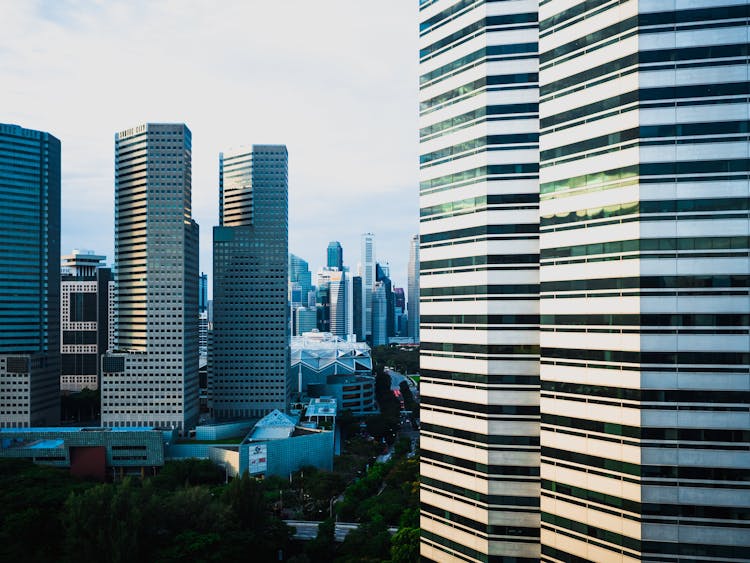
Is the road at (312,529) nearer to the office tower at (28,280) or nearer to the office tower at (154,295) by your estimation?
the office tower at (154,295)

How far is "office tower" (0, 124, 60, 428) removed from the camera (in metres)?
171

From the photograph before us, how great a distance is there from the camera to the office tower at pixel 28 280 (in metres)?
171

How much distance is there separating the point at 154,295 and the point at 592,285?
462 ft

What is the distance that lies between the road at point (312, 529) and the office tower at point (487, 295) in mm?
37202

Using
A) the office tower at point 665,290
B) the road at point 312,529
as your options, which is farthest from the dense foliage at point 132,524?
the office tower at point 665,290

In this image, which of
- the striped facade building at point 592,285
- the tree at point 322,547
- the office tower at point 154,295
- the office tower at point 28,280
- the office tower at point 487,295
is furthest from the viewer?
the office tower at point 28,280

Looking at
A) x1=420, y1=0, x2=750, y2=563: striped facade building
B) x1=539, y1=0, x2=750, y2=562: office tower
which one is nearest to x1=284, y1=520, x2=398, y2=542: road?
x1=420, y1=0, x2=750, y2=563: striped facade building

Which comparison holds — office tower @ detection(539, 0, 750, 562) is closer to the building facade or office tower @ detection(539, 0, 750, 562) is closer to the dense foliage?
the dense foliage

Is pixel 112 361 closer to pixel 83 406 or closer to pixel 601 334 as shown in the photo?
pixel 83 406

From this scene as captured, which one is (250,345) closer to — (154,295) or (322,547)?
(154,295)

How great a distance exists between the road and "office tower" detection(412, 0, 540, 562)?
122 feet

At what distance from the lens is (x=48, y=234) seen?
624ft

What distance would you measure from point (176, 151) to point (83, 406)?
91.6 m

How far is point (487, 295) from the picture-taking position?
61.7 m
